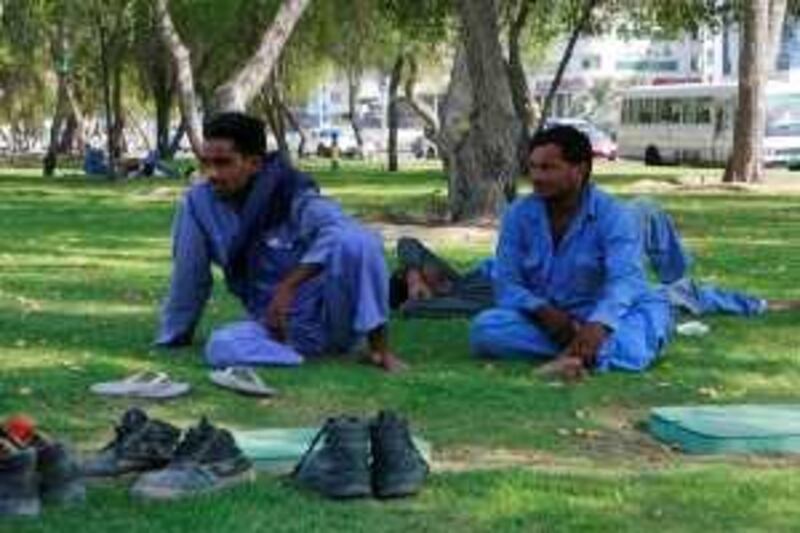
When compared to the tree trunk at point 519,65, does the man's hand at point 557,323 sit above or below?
below

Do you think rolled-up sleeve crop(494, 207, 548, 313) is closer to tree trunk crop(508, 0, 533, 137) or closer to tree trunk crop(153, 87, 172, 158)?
tree trunk crop(508, 0, 533, 137)

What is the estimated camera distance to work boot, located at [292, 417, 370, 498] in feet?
17.9

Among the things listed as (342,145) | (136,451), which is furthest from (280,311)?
A: (342,145)

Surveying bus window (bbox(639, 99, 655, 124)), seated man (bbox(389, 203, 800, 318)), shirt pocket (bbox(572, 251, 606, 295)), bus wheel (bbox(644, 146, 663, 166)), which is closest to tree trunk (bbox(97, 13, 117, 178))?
bus wheel (bbox(644, 146, 663, 166))

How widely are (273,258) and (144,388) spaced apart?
1.30 m

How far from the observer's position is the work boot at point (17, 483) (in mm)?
5156

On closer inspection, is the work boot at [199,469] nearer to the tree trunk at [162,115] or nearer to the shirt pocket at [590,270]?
the shirt pocket at [590,270]

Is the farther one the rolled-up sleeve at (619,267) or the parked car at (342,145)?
the parked car at (342,145)

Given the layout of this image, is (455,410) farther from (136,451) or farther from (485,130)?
(485,130)

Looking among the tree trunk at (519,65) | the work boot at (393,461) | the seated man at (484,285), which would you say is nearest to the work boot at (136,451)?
the work boot at (393,461)

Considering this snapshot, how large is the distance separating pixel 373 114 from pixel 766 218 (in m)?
84.6

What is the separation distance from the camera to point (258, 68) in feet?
73.1

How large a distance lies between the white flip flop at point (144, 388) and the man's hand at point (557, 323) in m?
1.84

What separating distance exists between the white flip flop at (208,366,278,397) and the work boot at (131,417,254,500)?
1657 millimetres
